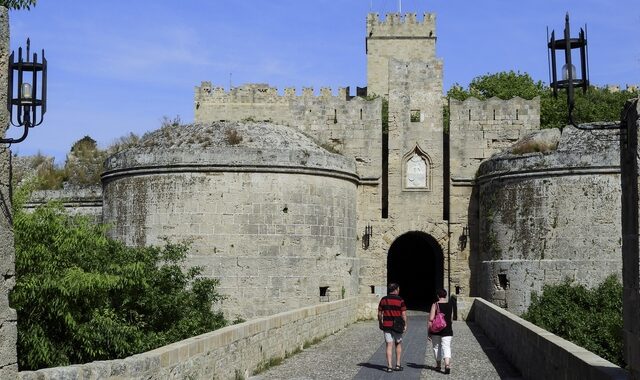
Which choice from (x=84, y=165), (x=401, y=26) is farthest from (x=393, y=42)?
(x=84, y=165)

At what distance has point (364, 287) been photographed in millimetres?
25812

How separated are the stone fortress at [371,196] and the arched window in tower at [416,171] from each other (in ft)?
0.11

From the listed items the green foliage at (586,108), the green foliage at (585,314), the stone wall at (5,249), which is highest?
the green foliage at (586,108)

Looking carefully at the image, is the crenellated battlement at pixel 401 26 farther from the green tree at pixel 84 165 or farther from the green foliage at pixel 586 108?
the green tree at pixel 84 165

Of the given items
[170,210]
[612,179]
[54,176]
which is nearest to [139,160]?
[170,210]

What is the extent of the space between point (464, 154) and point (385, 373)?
14.1 m

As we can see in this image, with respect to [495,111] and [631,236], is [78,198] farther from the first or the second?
[631,236]

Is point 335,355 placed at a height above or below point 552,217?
below

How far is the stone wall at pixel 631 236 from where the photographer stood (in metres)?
6.25

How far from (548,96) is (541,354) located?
3651 centimetres

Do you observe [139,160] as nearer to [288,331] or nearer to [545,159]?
[288,331]

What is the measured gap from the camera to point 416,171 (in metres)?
26.4

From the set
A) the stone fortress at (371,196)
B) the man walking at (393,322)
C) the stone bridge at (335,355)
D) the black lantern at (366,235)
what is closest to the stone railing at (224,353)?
the stone bridge at (335,355)

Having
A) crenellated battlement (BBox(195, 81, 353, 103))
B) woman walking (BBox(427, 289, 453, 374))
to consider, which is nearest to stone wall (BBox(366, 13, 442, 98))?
crenellated battlement (BBox(195, 81, 353, 103))
